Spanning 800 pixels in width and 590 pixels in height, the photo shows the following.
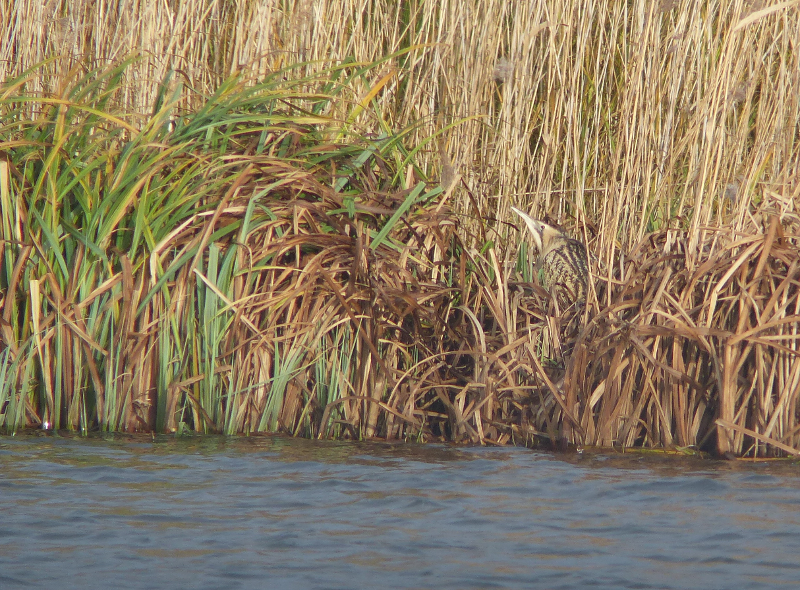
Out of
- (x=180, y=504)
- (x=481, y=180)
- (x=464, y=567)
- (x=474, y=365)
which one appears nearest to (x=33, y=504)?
(x=180, y=504)

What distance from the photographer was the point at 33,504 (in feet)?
9.98

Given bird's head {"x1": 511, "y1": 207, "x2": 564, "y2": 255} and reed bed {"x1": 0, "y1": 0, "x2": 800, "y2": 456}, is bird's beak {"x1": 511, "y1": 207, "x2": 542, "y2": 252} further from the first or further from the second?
reed bed {"x1": 0, "y1": 0, "x2": 800, "y2": 456}

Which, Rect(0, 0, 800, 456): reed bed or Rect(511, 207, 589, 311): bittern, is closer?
Rect(0, 0, 800, 456): reed bed

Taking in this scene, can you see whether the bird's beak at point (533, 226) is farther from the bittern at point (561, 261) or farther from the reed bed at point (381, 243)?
the reed bed at point (381, 243)

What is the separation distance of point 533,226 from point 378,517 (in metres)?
1.70

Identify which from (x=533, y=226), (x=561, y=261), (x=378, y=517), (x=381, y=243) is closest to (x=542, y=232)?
(x=533, y=226)

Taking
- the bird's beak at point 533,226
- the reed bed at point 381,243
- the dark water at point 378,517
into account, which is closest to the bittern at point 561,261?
the bird's beak at point 533,226

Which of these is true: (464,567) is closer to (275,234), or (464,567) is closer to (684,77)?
(275,234)

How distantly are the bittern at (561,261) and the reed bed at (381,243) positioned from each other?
112 millimetres

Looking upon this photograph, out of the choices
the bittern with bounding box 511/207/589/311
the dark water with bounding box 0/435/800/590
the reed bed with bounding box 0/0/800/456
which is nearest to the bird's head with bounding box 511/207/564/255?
the bittern with bounding box 511/207/589/311

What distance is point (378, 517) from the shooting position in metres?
3.02

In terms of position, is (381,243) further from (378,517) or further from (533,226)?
(378,517)

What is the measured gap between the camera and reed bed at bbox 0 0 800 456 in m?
3.75

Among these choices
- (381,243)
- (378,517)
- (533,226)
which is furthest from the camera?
(533,226)
